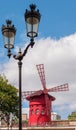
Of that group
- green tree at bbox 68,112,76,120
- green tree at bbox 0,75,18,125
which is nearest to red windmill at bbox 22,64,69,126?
green tree at bbox 0,75,18,125

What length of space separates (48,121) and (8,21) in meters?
48.6

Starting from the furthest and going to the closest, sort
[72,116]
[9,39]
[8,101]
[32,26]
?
[72,116] → [8,101] → [9,39] → [32,26]

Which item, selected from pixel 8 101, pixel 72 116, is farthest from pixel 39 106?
pixel 72 116

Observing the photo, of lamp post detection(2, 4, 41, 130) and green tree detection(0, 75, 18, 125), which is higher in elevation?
green tree detection(0, 75, 18, 125)

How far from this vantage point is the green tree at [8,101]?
50.6 metres

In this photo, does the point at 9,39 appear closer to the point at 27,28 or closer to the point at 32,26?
the point at 27,28

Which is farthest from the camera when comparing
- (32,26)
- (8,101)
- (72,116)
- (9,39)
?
(72,116)

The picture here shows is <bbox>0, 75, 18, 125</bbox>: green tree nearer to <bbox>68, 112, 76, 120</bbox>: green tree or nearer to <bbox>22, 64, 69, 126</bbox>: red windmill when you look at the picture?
<bbox>22, 64, 69, 126</bbox>: red windmill

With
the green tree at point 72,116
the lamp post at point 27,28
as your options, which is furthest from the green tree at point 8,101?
the green tree at point 72,116

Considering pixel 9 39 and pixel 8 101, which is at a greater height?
pixel 8 101

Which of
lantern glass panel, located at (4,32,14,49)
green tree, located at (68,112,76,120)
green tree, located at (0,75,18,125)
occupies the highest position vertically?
green tree, located at (68,112,76,120)

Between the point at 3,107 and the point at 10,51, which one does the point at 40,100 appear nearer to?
the point at 3,107

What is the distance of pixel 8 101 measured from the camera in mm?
50750

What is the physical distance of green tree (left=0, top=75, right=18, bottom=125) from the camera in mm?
50562
